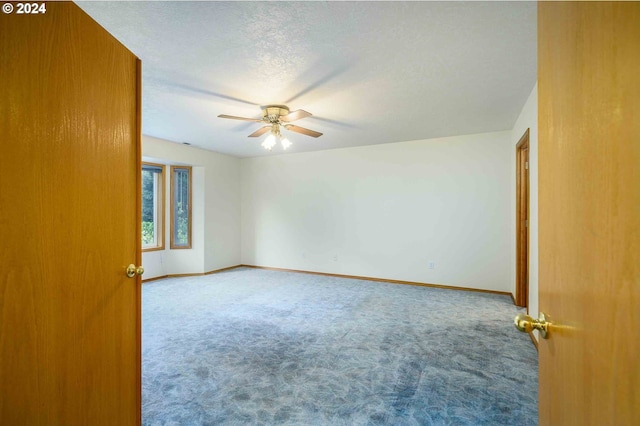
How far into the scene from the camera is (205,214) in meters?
5.66

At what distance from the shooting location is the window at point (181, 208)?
18.1 ft

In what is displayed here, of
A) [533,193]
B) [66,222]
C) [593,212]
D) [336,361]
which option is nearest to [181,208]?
[336,361]

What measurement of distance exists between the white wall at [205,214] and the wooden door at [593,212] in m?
5.33

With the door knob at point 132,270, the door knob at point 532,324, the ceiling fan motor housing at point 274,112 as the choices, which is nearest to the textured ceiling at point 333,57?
the ceiling fan motor housing at point 274,112

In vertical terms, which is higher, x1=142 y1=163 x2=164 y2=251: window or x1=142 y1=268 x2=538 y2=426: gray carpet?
x1=142 y1=163 x2=164 y2=251: window

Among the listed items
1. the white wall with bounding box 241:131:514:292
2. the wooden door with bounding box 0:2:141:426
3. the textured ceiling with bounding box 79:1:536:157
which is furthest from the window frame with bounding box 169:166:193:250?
the wooden door with bounding box 0:2:141:426

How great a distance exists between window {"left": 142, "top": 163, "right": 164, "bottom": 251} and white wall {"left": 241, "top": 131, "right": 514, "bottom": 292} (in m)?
1.73

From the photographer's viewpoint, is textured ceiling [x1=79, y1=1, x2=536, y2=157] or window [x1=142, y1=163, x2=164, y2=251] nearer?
textured ceiling [x1=79, y1=1, x2=536, y2=157]

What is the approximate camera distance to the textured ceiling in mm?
1658

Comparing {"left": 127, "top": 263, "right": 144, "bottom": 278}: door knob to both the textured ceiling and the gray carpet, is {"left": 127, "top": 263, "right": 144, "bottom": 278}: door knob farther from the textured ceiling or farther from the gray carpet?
the textured ceiling

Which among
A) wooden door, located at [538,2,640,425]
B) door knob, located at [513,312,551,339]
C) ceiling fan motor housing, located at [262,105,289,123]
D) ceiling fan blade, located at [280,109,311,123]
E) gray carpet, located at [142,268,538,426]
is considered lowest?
gray carpet, located at [142,268,538,426]

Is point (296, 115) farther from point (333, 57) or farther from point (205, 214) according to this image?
point (205, 214)

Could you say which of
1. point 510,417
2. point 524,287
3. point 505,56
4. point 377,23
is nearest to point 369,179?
point 524,287

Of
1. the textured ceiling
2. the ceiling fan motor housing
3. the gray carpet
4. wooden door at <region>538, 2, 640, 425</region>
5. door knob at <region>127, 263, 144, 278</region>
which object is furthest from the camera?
the ceiling fan motor housing
